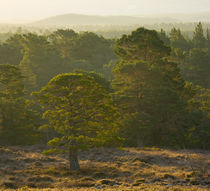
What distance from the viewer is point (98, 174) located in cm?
2214

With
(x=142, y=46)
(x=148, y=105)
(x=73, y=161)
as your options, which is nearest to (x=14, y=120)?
(x=73, y=161)

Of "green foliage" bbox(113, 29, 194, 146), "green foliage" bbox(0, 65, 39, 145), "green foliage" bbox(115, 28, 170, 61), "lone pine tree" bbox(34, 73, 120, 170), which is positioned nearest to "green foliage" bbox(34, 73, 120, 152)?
"lone pine tree" bbox(34, 73, 120, 170)

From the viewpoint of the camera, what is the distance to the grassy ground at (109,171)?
19.3 meters

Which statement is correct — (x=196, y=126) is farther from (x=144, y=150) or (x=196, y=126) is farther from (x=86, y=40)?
(x=86, y=40)

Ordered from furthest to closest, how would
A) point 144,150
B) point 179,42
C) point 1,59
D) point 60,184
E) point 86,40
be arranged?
1. point 179,42
2. point 86,40
3. point 1,59
4. point 144,150
5. point 60,184

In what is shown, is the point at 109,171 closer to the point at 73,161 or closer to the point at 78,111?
the point at 73,161

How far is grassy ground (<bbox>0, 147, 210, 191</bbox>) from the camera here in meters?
19.3

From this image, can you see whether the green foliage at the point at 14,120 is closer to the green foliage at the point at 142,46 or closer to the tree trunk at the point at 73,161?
the tree trunk at the point at 73,161

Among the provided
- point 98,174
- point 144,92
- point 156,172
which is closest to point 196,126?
point 144,92

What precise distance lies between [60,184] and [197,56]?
57.3m

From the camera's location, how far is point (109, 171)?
2325cm

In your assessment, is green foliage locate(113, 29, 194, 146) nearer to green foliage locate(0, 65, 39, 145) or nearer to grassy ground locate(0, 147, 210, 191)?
grassy ground locate(0, 147, 210, 191)

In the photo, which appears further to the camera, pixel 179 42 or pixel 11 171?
pixel 179 42

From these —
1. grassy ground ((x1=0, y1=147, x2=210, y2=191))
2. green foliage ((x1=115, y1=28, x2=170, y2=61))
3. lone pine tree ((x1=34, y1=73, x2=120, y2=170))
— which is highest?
green foliage ((x1=115, y1=28, x2=170, y2=61))
